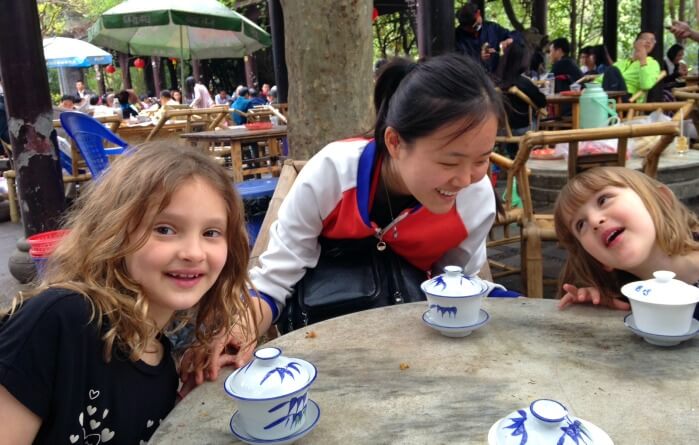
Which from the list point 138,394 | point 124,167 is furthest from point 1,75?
point 138,394

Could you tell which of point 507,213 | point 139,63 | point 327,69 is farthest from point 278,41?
point 139,63

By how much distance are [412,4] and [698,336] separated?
11.1 metres

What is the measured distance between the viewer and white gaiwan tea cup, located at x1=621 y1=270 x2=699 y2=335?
47.8 inches

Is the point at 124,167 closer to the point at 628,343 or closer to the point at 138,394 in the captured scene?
the point at 138,394

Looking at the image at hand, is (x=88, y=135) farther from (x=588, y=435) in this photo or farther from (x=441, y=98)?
(x=588, y=435)

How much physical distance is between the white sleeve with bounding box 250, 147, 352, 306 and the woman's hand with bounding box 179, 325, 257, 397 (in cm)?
45

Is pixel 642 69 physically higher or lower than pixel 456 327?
higher

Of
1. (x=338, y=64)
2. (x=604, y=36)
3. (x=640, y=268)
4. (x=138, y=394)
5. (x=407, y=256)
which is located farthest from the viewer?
(x=604, y=36)

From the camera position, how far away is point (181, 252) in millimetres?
1152

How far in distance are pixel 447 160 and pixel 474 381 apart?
61 cm

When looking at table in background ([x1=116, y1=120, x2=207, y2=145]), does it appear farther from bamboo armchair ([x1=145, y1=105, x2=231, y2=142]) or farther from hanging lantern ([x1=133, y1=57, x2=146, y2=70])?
hanging lantern ([x1=133, y1=57, x2=146, y2=70])

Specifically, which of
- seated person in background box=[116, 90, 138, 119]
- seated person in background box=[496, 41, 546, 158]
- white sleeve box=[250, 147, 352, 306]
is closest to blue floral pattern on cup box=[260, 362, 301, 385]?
white sleeve box=[250, 147, 352, 306]

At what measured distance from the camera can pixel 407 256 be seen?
6.23 feet

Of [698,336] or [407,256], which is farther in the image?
[407,256]
